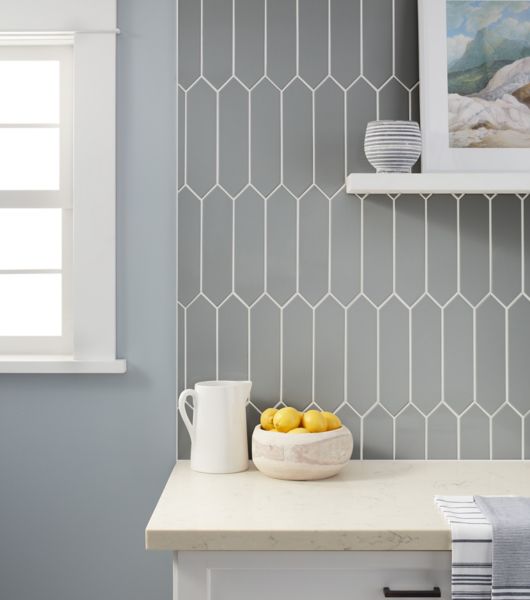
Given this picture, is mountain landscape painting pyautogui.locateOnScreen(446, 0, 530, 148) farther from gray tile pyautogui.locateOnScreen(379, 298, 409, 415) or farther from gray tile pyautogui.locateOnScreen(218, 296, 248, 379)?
gray tile pyautogui.locateOnScreen(218, 296, 248, 379)

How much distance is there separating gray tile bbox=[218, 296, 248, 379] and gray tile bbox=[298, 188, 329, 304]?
0.18 metres

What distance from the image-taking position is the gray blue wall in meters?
1.96

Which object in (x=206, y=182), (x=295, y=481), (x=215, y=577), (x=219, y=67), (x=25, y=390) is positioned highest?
(x=219, y=67)

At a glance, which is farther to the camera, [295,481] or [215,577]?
[295,481]

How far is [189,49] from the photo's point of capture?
1.94m

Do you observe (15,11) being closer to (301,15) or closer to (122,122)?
(122,122)

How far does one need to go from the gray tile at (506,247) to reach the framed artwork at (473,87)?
11 cm

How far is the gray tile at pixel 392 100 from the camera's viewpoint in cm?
193

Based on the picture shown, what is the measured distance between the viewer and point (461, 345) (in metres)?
1.95

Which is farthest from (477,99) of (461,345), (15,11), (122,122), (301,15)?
(15,11)

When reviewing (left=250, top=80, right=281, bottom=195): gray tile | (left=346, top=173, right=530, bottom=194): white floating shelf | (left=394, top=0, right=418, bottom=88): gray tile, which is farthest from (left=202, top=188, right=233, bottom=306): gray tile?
(left=394, top=0, right=418, bottom=88): gray tile

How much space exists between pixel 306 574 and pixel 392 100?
1.22 m

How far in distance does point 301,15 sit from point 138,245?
759mm

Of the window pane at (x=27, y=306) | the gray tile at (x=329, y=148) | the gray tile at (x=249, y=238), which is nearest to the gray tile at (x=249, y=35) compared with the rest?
the gray tile at (x=329, y=148)
